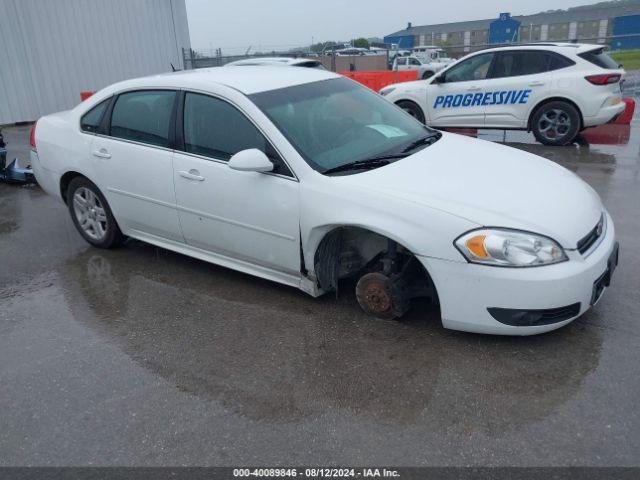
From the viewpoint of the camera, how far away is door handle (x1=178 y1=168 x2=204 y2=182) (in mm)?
4113

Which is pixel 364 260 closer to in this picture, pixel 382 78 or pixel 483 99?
pixel 483 99

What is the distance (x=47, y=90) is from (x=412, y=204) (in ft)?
43.6

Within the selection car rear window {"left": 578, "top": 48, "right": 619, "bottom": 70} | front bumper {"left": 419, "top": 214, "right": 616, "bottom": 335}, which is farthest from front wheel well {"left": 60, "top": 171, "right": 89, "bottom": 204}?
car rear window {"left": 578, "top": 48, "right": 619, "bottom": 70}

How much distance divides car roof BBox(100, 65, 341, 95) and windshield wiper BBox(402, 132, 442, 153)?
97 cm

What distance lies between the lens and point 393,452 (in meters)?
2.59

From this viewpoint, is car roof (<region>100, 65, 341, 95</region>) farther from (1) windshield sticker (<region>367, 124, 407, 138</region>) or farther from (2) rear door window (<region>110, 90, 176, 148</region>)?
(1) windshield sticker (<region>367, 124, 407, 138</region>)

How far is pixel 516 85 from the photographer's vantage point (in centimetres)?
930

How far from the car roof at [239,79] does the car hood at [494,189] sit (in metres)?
1.15

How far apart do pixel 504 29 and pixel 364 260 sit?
30137 mm

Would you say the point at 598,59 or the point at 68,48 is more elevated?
the point at 68,48

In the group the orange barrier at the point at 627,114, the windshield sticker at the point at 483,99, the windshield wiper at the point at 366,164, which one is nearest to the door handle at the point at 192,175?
the windshield wiper at the point at 366,164

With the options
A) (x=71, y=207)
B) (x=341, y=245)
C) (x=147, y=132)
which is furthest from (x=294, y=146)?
(x=71, y=207)

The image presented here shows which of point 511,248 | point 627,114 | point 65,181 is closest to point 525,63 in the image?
point 627,114

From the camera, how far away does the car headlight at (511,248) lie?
308 cm
